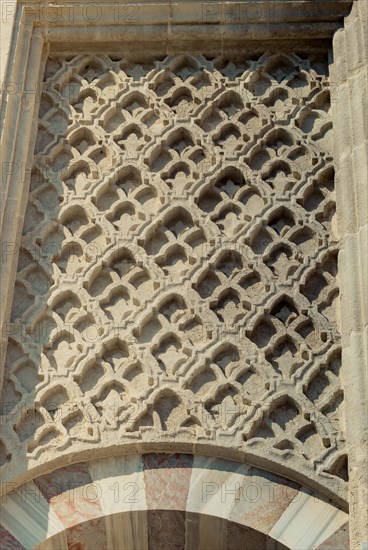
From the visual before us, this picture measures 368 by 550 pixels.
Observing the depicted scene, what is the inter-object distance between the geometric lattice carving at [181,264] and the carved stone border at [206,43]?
3.8 inches

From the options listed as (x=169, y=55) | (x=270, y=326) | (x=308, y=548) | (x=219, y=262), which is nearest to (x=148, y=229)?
(x=219, y=262)

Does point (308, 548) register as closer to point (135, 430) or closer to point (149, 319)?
point (135, 430)

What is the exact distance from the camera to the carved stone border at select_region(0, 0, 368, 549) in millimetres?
5820

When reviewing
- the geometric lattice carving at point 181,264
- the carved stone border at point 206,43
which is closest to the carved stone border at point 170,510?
the geometric lattice carving at point 181,264

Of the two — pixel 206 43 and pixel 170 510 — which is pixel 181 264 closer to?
pixel 170 510

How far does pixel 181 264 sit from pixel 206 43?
143 centimetres

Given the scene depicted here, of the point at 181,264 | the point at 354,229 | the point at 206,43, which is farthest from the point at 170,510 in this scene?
the point at 206,43

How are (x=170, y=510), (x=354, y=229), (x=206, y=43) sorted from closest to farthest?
(x=170, y=510) < (x=354, y=229) < (x=206, y=43)

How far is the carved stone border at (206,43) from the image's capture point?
5820 mm

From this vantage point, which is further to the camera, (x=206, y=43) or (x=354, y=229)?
(x=206, y=43)

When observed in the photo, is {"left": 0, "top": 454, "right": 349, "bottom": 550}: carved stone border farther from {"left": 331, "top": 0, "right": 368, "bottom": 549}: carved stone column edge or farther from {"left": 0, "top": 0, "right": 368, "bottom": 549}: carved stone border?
{"left": 0, "top": 0, "right": 368, "bottom": 549}: carved stone border

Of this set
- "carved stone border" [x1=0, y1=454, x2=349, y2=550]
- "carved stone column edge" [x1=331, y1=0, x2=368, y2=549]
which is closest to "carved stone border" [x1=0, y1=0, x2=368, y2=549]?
"carved stone column edge" [x1=331, y1=0, x2=368, y2=549]

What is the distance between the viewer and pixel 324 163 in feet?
20.8

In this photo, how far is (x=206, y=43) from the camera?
688 centimetres
